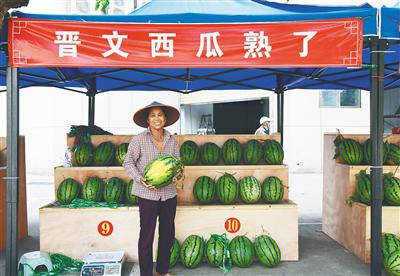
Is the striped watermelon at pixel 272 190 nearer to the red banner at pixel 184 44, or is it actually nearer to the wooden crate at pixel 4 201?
the red banner at pixel 184 44

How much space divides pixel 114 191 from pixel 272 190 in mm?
2002

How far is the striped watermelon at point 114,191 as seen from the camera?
4875 mm

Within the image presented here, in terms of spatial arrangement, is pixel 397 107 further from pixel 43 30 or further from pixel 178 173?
pixel 43 30

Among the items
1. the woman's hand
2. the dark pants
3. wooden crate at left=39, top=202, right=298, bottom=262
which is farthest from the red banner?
wooden crate at left=39, top=202, right=298, bottom=262

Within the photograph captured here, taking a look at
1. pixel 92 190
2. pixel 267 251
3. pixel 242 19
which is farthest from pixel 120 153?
pixel 242 19

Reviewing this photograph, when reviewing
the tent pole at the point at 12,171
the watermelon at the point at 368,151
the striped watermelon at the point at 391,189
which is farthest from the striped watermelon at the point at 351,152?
the tent pole at the point at 12,171

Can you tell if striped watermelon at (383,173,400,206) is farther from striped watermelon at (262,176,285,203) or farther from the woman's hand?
the woman's hand

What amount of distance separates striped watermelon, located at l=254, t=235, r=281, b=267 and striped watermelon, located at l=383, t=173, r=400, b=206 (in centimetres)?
153

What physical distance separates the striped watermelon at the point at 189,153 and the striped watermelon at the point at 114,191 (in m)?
0.89

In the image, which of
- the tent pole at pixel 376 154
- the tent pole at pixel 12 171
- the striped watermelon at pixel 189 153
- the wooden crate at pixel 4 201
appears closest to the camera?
the tent pole at pixel 12 171

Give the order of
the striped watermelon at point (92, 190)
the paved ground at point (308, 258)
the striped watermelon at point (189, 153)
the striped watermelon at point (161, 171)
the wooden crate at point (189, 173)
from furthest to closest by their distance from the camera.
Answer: the striped watermelon at point (189, 153), the wooden crate at point (189, 173), the striped watermelon at point (92, 190), the paved ground at point (308, 258), the striped watermelon at point (161, 171)

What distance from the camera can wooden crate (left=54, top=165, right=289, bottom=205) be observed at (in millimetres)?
5059

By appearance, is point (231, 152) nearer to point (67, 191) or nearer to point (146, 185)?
point (146, 185)

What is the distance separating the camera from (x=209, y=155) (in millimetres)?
5180
